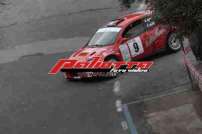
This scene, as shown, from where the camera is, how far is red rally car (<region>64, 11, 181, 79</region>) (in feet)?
63.3

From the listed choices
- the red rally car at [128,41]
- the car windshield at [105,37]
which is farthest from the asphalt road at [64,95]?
the car windshield at [105,37]

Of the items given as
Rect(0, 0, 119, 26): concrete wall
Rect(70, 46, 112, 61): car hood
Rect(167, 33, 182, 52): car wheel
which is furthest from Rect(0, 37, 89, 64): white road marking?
Rect(0, 0, 119, 26): concrete wall

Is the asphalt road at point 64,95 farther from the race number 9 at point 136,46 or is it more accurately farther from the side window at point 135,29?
the side window at point 135,29

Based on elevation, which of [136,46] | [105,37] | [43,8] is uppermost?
[105,37]

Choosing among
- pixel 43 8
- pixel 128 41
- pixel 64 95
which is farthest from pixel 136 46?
pixel 43 8

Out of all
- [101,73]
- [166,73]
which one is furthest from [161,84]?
[101,73]

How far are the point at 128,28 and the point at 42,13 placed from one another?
528 inches

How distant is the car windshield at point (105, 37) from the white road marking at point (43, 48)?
4.05 meters

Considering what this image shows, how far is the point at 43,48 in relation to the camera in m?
25.4

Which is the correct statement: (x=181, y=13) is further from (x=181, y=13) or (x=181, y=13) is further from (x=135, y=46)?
(x=135, y=46)

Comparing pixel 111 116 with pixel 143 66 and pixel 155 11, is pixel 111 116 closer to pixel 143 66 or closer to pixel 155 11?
pixel 155 11

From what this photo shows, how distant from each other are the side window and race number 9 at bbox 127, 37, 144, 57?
Answer: 9.4 inches

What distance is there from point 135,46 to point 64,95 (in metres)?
3.33

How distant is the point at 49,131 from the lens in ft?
49.7
